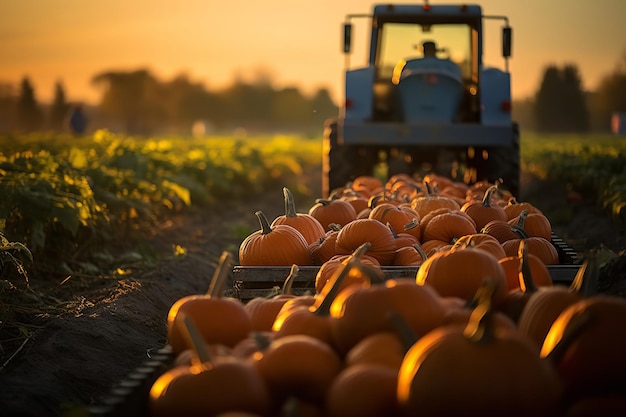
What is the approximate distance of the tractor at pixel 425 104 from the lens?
39.3 feet

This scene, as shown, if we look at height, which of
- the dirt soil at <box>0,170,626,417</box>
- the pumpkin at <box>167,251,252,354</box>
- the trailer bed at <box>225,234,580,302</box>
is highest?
the pumpkin at <box>167,251,252,354</box>

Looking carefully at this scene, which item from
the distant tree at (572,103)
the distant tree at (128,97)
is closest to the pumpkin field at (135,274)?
the distant tree at (572,103)

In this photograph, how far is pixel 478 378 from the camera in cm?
267

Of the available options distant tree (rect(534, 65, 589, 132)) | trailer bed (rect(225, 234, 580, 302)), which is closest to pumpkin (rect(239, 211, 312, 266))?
trailer bed (rect(225, 234, 580, 302))

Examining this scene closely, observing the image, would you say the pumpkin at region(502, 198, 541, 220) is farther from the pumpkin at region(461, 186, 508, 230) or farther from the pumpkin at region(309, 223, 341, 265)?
the pumpkin at region(309, 223, 341, 265)

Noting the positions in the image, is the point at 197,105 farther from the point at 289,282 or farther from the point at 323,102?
the point at 289,282

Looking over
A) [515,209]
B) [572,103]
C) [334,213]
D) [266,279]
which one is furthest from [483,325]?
[572,103]

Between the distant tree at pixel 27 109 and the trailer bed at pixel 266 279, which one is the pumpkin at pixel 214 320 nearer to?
the trailer bed at pixel 266 279

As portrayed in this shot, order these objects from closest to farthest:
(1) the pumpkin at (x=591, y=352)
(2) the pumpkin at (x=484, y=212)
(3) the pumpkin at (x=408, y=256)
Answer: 1. (1) the pumpkin at (x=591, y=352)
2. (3) the pumpkin at (x=408, y=256)
3. (2) the pumpkin at (x=484, y=212)

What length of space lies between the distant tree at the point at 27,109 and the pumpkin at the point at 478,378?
9407 centimetres

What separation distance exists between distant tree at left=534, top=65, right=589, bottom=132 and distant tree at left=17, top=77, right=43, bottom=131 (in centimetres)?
5593

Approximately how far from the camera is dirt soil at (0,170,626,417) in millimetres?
4762

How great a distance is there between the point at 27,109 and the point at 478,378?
97372 millimetres

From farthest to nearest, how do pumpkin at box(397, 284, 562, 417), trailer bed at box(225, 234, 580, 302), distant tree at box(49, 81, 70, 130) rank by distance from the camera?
distant tree at box(49, 81, 70, 130) < trailer bed at box(225, 234, 580, 302) < pumpkin at box(397, 284, 562, 417)
